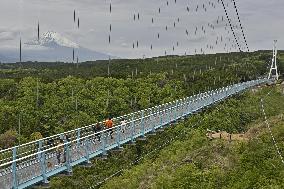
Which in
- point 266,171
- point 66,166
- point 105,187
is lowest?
point 105,187

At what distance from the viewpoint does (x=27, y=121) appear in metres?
92.3

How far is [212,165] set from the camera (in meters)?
65.5

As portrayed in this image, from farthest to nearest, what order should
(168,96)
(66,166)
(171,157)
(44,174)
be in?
1. (168,96)
2. (171,157)
3. (66,166)
4. (44,174)

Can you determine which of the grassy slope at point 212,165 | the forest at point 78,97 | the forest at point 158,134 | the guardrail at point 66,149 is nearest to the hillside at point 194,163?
the grassy slope at point 212,165

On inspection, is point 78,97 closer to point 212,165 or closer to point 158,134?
point 158,134

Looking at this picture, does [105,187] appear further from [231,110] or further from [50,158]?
[50,158]

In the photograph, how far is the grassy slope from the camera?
195 feet

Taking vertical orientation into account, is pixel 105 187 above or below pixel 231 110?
below

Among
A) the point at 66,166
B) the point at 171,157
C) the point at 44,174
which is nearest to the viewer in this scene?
the point at 44,174

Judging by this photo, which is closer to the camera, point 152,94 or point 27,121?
point 27,121

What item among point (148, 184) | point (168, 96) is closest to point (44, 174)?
point (148, 184)

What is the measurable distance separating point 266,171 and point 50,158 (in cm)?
4287

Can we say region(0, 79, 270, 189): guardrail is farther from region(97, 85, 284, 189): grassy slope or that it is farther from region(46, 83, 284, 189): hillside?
region(97, 85, 284, 189): grassy slope

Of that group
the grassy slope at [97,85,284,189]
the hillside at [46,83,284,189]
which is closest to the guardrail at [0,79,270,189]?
Answer: the hillside at [46,83,284,189]
